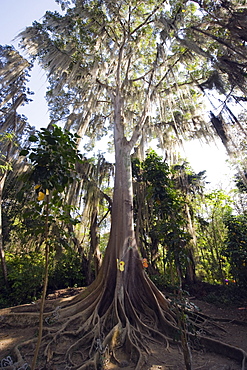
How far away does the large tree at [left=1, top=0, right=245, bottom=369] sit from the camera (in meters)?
3.00

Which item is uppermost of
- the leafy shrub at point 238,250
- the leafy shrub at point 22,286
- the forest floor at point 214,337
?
the leafy shrub at point 238,250

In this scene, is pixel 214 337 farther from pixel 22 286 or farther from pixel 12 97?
pixel 12 97

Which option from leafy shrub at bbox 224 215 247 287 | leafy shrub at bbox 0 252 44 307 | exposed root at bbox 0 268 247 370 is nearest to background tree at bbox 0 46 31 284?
leafy shrub at bbox 0 252 44 307

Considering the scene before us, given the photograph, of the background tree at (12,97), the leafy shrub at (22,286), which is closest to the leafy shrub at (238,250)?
the leafy shrub at (22,286)

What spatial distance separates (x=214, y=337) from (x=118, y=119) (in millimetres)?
5566

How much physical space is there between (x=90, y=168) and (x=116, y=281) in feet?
13.2

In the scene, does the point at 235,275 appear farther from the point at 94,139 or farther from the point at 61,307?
the point at 94,139

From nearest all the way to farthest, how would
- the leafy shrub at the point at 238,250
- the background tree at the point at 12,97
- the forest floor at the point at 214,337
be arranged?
1. the forest floor at the point at 214,337
2. the leafy shrub at the point at 238,250
3. the background tree at the point at 12,97

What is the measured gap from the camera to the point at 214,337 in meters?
3.41

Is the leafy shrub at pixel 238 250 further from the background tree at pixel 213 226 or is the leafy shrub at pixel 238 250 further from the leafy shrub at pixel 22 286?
the leafy shrub at pixel 22 286

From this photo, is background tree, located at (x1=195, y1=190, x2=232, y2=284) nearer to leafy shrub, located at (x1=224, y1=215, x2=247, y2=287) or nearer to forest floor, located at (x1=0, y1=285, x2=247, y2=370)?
leafy shrub, located at (x1=224, y1=215, x2=247, y2=287)

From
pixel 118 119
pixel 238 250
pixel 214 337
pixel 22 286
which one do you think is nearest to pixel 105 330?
pixel 214 337

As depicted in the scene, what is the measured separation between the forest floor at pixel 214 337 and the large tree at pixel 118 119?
0.50 feet

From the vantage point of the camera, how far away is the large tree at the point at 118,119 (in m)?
3.00
